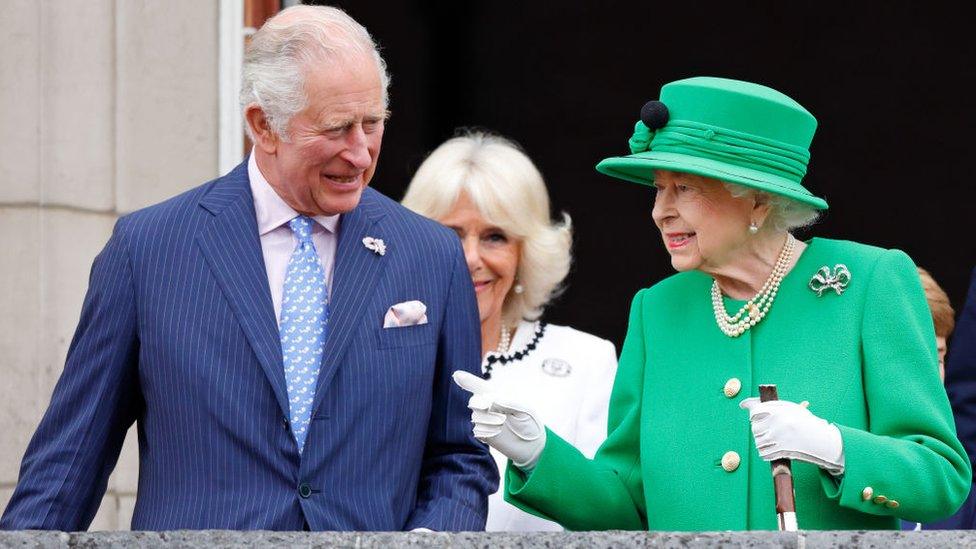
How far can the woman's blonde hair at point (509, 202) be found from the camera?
15.9 feet

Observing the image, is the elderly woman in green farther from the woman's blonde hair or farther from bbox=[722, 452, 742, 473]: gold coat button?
the woman's blonde hair

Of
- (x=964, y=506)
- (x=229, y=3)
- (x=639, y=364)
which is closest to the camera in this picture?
(x=639, y=364)

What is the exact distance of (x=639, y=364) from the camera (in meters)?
3.66

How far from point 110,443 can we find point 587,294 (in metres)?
4.71

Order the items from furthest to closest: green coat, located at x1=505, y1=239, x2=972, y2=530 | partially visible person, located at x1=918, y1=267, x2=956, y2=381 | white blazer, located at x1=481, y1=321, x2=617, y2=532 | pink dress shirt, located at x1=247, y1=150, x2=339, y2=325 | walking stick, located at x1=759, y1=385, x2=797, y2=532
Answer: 1. partially visible person, located at x1=918, y1=267, x2=956, y2=381
2. white blazer, located at x1=481, y1=321, x2=617, y2=532
3. pink dress shirt, located at x1=247, y1=150, x2=339, y2=325
4. green coat, located at x1=505, y1=239, x2=972, y2=530
5. walking stick, located at x1=759, y1=385, x2=797, y2=532

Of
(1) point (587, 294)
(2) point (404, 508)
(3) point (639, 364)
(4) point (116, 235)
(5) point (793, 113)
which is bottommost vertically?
(1) point (587, 294)

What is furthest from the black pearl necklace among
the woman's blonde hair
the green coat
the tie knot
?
the tie knot

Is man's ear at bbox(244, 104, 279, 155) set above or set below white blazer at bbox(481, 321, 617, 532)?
above

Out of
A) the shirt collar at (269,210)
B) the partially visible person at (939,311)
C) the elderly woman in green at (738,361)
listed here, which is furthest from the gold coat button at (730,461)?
the partially visible person at (939,311)

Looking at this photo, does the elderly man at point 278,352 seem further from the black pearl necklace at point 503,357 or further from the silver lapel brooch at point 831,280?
the black pearl necklace at point 503,357

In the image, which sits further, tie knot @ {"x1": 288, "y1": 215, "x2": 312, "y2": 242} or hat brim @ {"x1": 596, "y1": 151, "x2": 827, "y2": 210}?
tie knot @ {"x1": 288, "y1": 215, "x2": 312, "y2": 242}

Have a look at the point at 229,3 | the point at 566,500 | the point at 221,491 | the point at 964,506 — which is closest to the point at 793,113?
the point at 566,500

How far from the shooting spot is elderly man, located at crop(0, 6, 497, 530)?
339 centimetres

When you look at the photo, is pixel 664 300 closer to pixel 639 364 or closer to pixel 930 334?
pixel 639 364
